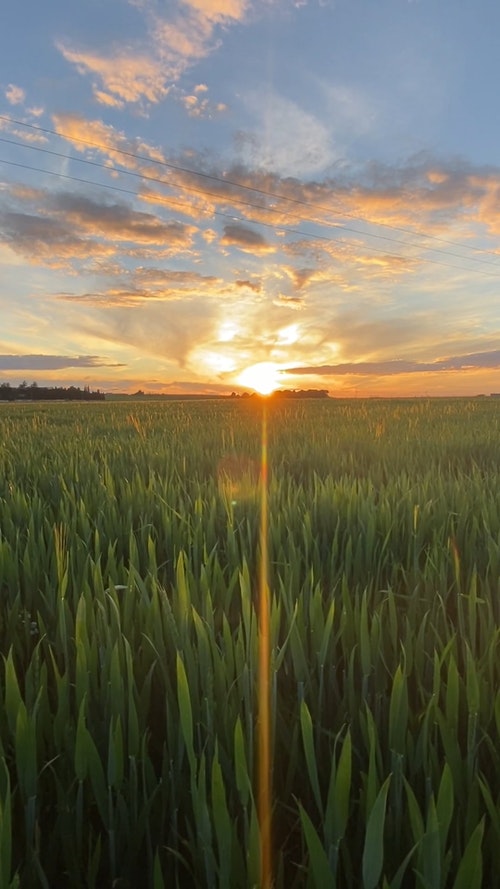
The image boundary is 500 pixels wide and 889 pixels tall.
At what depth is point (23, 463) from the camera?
442 centimetres

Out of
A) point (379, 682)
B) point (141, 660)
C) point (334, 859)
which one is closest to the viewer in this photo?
point (334, 859)

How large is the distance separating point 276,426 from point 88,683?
6.76m

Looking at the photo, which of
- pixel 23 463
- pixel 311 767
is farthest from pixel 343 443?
pixel 311 767

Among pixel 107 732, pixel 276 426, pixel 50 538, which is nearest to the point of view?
pixel 107 732

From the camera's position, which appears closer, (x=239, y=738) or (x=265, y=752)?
(x=239, y=738)

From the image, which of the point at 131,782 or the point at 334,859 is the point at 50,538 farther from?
the point at 334,859

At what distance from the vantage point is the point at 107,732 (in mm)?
993

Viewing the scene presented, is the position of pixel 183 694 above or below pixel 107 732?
above

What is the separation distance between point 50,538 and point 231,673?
1.29 metres

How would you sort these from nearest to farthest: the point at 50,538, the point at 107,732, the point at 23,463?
the point at 107,732 < the point at 50,538 < the point at 23,463

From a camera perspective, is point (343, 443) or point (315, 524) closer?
point (315, 524)

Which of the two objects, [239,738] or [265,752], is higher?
[239,738]

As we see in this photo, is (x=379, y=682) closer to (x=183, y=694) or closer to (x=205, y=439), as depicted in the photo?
(x=183, y=694)

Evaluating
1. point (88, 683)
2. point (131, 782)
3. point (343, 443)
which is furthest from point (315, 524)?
point (343, 443)
